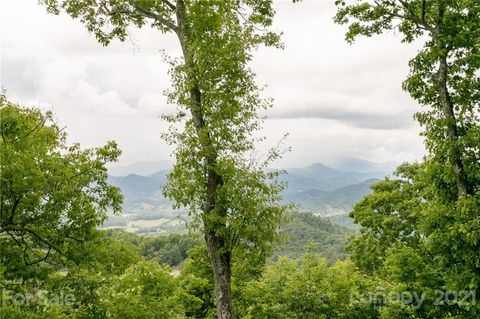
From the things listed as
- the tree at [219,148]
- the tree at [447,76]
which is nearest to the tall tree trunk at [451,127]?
the tree at [447,76]

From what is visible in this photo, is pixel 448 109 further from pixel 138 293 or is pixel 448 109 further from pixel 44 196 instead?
pixel 44 196

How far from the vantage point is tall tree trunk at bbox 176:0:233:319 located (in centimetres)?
1277

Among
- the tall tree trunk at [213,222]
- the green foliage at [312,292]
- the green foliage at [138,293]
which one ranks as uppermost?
the tall tree trunk at [213,222]

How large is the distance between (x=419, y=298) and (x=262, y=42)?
401 inches

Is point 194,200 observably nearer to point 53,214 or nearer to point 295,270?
point 53,214

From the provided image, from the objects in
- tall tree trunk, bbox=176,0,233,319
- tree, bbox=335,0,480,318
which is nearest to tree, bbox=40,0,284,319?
tall tree trunk, bbox=176,0,233,319

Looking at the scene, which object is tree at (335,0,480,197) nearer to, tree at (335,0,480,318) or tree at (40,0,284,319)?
tree at (335,0,480,318)

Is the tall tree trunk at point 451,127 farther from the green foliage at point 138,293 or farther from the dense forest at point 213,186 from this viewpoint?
the green foliage at point 138,293

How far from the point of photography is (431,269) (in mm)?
13180

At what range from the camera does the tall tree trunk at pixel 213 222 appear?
12.8m

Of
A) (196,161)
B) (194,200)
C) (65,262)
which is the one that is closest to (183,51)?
(196,161)

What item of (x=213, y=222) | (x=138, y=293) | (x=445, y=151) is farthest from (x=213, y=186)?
(x=445, y=151)

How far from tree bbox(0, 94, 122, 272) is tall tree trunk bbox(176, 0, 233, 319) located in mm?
2839

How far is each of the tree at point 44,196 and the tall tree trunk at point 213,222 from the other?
2.84 m
